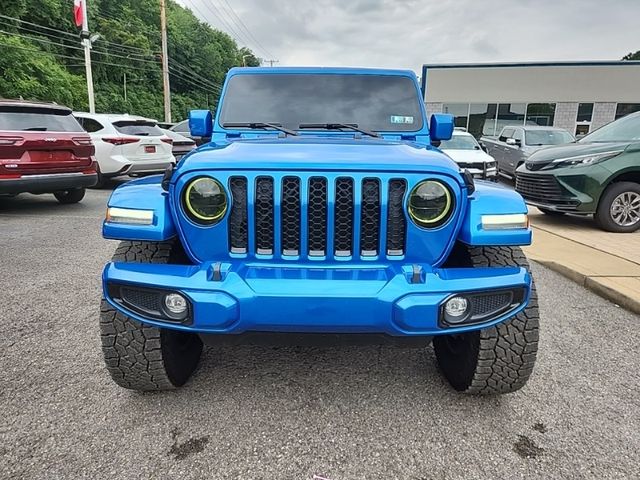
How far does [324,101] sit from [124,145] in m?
7.63

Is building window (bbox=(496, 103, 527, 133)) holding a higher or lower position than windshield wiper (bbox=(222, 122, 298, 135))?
higher

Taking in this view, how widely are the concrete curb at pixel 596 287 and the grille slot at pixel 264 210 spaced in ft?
10.7

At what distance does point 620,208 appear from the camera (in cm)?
657

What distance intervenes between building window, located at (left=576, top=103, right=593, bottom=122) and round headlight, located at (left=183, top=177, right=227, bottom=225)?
28362 millimetres

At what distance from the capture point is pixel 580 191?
6582 mm

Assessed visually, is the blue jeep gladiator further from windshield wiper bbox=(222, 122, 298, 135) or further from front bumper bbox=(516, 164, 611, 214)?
front bumper bbox=(516, 164, 611, 214)

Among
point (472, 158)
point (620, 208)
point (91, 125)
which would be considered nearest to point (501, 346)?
point (620, 208)

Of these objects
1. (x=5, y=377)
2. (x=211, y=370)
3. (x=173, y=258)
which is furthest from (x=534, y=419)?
(x=5, y=377)

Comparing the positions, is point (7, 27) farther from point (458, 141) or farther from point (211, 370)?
point (211, 370)

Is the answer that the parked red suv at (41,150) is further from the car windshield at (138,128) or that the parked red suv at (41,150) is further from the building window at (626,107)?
the building window at (626,107)

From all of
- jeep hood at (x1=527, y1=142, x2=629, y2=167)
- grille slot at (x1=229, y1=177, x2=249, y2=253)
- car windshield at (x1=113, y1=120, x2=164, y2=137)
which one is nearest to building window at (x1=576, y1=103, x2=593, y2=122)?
jeep hood at (x1=527, y1=142, x2=629, y2=167)

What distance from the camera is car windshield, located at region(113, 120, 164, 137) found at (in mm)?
9852

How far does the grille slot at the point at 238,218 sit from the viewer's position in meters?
2.04

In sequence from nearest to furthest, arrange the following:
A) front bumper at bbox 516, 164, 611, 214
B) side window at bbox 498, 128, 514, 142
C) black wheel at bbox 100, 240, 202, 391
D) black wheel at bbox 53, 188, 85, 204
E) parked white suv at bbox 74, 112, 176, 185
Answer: black wheel at bbox 100, 240, 202, 391 < front bumper at bbox 516, 164, 611, 214 < black wheel at bbox 53, 188, 85, 204 < parked white suv at bbox 74, 112, 176, 185 < side window at bbox 498, 128, 514, 142
